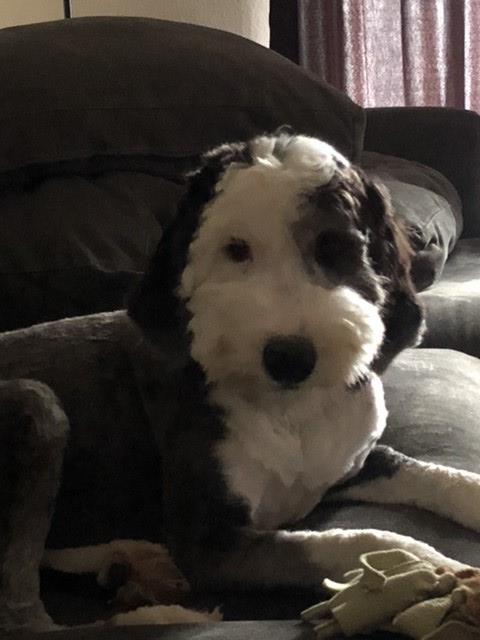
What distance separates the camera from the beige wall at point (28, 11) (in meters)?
3.86

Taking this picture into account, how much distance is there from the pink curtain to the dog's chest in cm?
259

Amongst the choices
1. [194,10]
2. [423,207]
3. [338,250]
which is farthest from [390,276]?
[194,10]

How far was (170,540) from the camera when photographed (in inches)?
62.0

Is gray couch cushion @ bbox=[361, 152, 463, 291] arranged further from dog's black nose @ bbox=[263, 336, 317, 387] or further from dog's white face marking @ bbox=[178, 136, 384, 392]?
dog's black nose @ bbox=[263, 336, 317, 387]

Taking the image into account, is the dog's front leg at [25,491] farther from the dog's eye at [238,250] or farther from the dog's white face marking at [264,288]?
the dog's eye at [238,250]

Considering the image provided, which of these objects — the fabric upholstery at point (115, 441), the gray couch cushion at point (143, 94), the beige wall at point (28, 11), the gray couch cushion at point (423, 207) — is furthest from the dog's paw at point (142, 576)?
the beige wall at point (28, 11)

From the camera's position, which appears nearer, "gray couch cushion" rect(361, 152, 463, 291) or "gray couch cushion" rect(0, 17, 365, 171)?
"gray couch cushion" rect(0, 17, 365, 171)

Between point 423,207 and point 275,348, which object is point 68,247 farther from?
point 423,207

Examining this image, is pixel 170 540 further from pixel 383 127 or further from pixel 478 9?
pixel 478 9

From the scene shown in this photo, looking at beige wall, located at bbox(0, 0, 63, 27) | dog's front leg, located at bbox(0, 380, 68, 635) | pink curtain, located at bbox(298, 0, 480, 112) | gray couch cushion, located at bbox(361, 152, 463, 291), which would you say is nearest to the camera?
dog's front leg, located at bbox(0, 380, 68, 635)

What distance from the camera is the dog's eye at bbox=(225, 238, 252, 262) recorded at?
5.10 ft

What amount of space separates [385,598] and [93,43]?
4.88ft

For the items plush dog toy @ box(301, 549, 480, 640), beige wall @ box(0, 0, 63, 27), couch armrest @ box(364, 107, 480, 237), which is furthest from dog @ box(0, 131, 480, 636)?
beige wall @ box(0, 0, 63, 27)

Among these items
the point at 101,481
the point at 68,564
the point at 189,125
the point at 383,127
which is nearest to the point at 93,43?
the point at 189,125
